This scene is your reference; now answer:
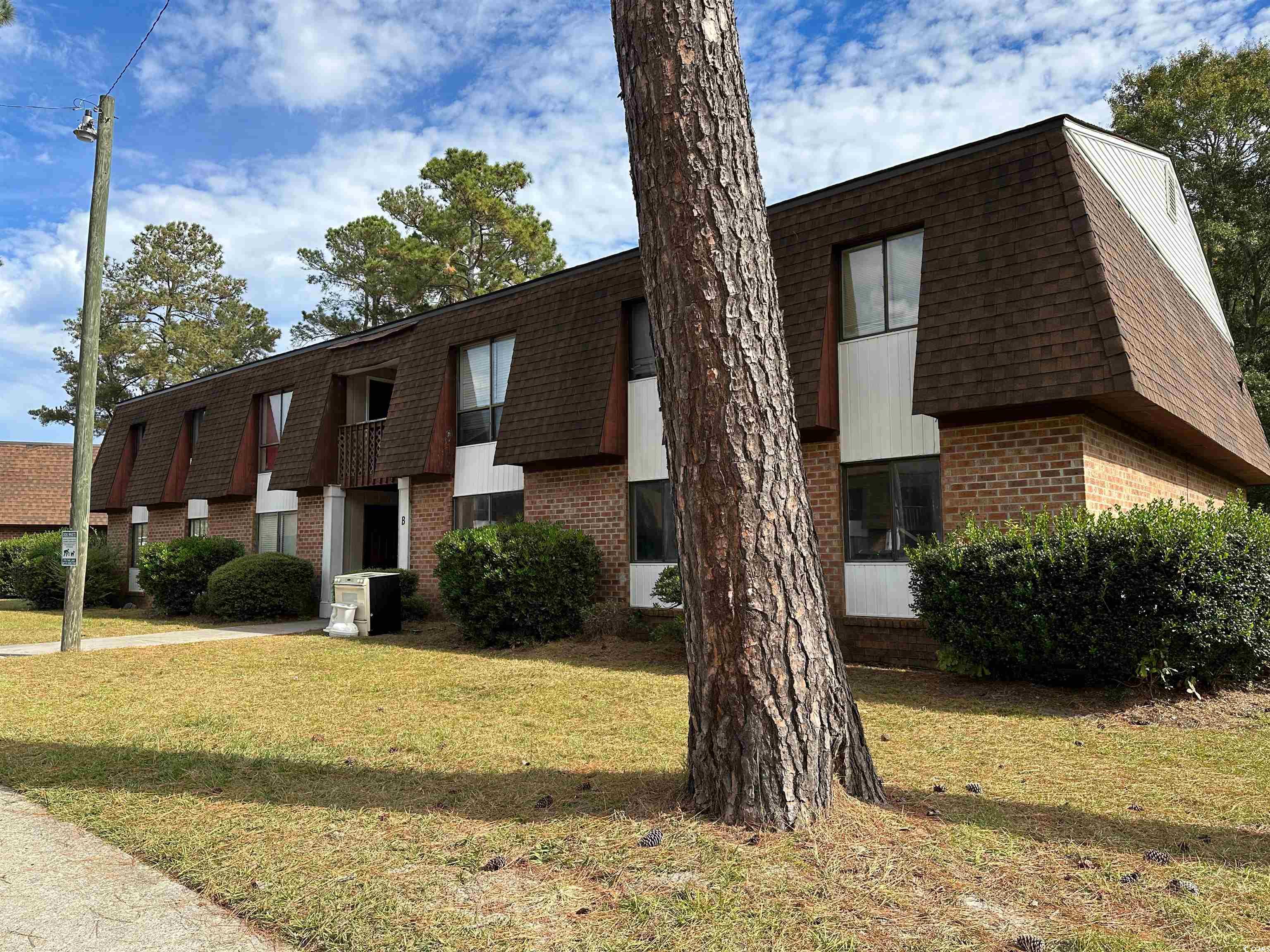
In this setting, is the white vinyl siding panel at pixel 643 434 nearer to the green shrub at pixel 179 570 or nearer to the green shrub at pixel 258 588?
the green shrub at pixel 258 588

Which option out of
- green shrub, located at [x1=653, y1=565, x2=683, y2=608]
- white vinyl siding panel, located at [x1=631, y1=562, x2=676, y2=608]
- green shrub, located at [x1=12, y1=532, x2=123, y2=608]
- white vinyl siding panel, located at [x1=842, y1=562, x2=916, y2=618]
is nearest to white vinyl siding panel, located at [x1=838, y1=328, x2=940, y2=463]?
white vinyl siding panel, located at [x1=842, y1=562, x2=916, y2=618]

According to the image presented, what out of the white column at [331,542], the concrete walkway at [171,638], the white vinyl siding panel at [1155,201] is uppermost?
the white vinyl siding panel at [1155,201]

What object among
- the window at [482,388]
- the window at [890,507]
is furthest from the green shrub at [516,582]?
the window at [890,507]

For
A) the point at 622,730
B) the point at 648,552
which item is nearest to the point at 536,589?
the point at 648,552

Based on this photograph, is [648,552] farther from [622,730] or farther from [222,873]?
[222,873]

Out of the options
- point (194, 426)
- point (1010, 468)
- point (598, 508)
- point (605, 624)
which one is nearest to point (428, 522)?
point (598, 508)

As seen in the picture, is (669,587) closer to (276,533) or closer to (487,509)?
(487,509)

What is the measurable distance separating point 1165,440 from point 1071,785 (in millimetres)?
8131

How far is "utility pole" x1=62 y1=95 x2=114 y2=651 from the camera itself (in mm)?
12273

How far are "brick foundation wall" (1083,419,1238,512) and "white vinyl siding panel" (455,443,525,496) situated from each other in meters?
8.42

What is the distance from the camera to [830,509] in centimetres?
1104

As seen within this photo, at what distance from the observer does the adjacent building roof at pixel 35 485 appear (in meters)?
31.9

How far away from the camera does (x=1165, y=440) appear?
11.6m

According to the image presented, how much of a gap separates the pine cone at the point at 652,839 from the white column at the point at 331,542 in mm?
15447
